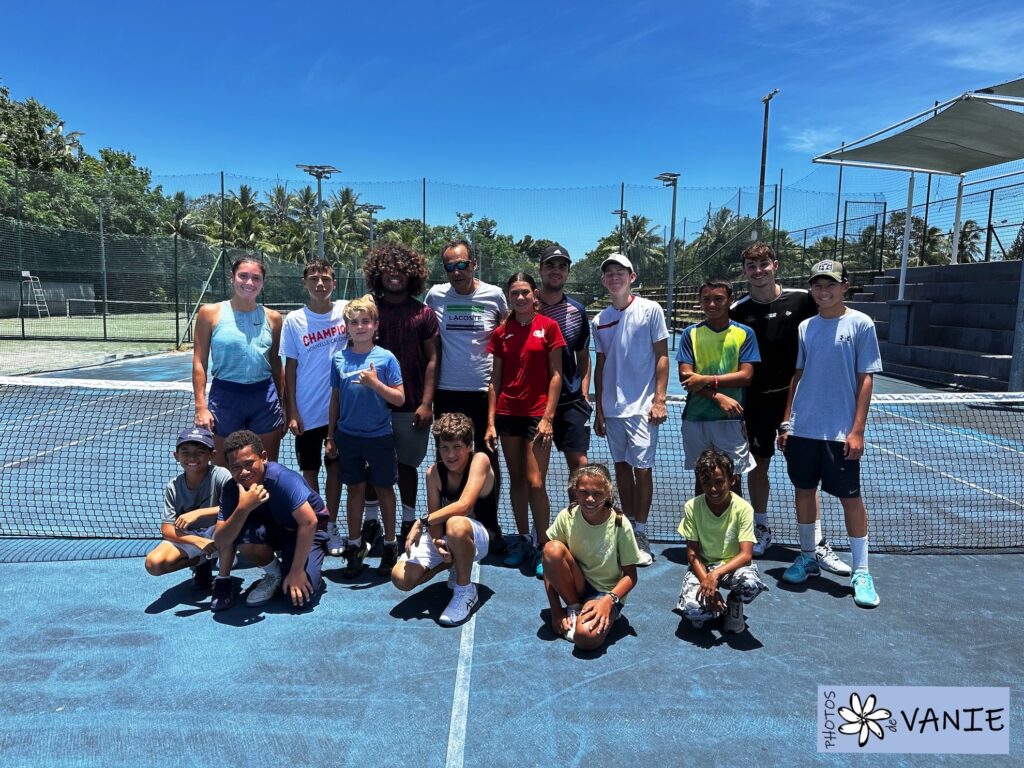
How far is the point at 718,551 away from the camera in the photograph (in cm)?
344

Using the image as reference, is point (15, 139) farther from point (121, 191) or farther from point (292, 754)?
point (292, 754)

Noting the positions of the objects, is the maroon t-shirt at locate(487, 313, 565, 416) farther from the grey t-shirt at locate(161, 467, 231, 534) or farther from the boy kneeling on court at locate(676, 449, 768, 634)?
the grey t-shirt at locate(161, 467, 231, 534)

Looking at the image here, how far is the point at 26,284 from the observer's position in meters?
22.6

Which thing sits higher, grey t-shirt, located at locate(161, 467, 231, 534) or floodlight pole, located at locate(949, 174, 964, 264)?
floodlight pole, located at locate(949, 174, 964, 264)

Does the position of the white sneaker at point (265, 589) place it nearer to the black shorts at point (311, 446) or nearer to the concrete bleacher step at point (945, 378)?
the black shorts at point (311, 446)

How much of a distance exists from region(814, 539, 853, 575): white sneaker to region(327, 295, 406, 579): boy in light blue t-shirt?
2618mm

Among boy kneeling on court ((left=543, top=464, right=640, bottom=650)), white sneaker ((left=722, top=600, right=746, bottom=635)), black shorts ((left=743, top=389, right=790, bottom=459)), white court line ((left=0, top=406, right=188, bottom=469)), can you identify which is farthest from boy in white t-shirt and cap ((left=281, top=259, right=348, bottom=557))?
white court line ((left=0, top=406, right=188, bottom=469))

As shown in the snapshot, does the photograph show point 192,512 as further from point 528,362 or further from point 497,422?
point 528,362

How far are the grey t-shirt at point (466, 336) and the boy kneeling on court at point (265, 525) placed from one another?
1132mm

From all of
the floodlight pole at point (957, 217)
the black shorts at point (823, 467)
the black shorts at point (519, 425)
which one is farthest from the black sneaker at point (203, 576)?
the floodlight pole at point (957, 217)

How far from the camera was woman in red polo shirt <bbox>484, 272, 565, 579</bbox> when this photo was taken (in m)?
3.98

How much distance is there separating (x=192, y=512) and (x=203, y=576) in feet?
1.39

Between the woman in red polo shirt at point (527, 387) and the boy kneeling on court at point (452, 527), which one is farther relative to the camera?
the woman in red polo shirt at point (527, 387)

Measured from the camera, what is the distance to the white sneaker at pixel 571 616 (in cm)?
329
